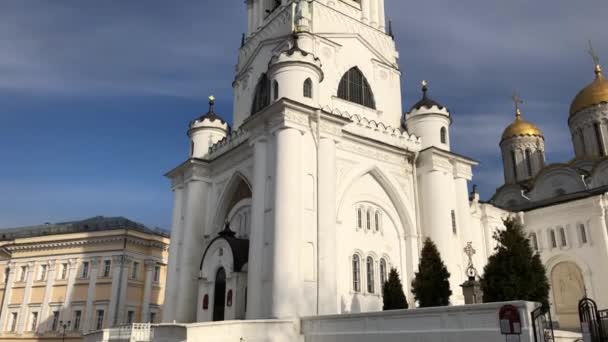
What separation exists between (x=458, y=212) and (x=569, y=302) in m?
10.00

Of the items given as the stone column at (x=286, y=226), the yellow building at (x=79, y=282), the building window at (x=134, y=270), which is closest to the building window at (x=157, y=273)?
the yellow building at (x=79, y=282)

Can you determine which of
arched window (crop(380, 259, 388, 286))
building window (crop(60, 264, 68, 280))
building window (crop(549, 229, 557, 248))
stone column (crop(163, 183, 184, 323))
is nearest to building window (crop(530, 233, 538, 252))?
building window (crop(549, 229, 557, 248))

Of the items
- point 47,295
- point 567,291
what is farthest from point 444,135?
point 47,295

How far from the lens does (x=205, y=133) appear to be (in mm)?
28719

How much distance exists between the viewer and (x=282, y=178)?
788 inches

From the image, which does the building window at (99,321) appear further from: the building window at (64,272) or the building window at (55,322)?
the building window at (64,272)

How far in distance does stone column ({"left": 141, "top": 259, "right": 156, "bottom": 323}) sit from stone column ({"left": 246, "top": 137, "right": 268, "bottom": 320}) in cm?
1906

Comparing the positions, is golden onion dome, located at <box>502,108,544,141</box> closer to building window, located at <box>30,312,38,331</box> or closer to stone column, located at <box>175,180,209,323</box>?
stone column, located at <box>175,180,209,323</box>

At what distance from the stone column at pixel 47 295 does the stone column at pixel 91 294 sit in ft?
9.73

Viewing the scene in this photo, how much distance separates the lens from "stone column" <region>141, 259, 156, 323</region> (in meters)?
36.3

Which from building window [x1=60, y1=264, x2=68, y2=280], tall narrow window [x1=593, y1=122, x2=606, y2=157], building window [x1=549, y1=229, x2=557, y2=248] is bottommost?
building window [x1=60, y1=264, x2=68, y2=280]

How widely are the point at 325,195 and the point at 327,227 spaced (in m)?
1.29

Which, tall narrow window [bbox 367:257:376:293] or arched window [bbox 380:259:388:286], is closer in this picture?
tall narrow window [bbox 367:257:376:293]

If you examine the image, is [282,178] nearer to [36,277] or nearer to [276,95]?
[276,95]
